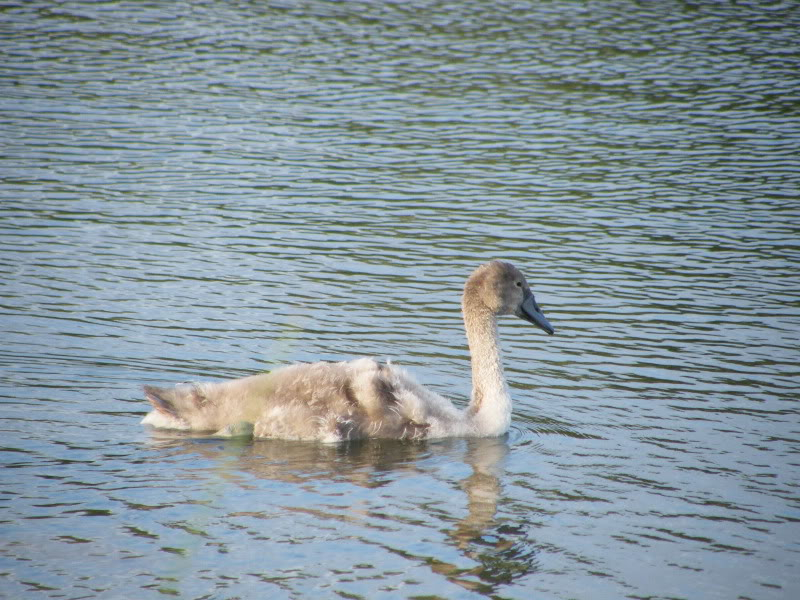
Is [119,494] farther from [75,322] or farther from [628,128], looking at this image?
[628,128]

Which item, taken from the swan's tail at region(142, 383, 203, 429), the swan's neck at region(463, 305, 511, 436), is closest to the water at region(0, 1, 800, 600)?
the swan's tail at region(142, 383, 203, 429)

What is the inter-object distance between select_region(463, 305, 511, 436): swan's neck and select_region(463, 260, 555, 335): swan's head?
92 millimetres

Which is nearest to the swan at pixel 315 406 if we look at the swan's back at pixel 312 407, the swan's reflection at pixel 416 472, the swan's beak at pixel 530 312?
the swan's back at pixel 312 407

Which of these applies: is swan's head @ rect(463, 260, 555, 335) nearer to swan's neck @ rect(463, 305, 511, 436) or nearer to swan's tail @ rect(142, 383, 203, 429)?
swan's neck @ rect(463, 305, 511, 436)

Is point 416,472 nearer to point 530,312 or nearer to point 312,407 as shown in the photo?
point 312,407

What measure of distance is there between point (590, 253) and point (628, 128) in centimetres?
773

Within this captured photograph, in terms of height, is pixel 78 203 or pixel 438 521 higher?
pixel 78 203

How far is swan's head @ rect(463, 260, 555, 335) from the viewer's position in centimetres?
1121

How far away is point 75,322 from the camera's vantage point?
13.1 m

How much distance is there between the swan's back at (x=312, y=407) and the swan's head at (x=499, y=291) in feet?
4.12

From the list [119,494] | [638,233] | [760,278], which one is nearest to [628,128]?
[638,233]

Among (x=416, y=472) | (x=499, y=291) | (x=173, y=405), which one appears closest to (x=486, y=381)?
(x=499, y=291)

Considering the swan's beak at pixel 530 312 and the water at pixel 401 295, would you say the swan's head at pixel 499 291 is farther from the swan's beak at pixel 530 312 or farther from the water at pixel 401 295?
the water at pixel 401 295

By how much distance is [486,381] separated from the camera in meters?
10.9
